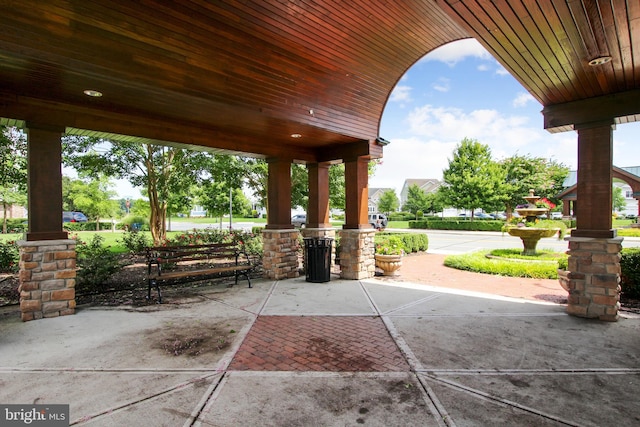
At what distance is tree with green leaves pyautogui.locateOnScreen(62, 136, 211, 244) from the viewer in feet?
33.1

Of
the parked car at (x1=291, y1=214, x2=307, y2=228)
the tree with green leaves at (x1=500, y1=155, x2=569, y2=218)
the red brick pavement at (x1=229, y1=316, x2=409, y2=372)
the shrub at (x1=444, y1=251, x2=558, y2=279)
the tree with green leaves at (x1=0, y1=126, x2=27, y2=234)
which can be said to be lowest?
the red brick pavement at (x1=229, y1=316, x2=409, y2=372)

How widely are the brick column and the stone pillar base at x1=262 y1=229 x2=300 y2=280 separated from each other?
3821mm

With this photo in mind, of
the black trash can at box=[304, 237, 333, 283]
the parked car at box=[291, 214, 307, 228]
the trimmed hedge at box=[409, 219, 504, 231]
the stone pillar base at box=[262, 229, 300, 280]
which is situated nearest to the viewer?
the black trash can at box=[304, 237, 333, 283]

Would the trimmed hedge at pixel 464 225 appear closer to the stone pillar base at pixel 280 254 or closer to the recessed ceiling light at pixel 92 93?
the stone pillar base at pixel 280 254

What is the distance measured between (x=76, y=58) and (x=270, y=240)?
5.10m

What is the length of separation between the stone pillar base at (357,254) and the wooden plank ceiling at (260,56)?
2.53 m

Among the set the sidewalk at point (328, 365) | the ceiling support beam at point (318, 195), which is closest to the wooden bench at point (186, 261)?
the sidewalk at point (328, 365)

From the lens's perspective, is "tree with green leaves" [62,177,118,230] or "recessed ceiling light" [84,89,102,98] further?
"tree with green leaves" [62,177,118,230]

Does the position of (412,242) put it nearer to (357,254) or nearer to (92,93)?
(357,254)

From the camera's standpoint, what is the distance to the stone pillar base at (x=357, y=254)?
25.1ft

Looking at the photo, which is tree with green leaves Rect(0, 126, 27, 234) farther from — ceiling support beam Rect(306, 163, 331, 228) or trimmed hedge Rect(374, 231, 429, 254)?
trimmed hedge Rect(374, 231, 429, 254)

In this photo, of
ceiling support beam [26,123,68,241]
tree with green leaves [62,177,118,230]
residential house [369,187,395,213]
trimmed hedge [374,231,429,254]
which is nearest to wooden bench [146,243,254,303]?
ceiling support beam [26,123,68,241]

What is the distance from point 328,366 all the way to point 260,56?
151 inches

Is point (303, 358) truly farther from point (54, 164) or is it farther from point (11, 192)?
point (11, 192)
